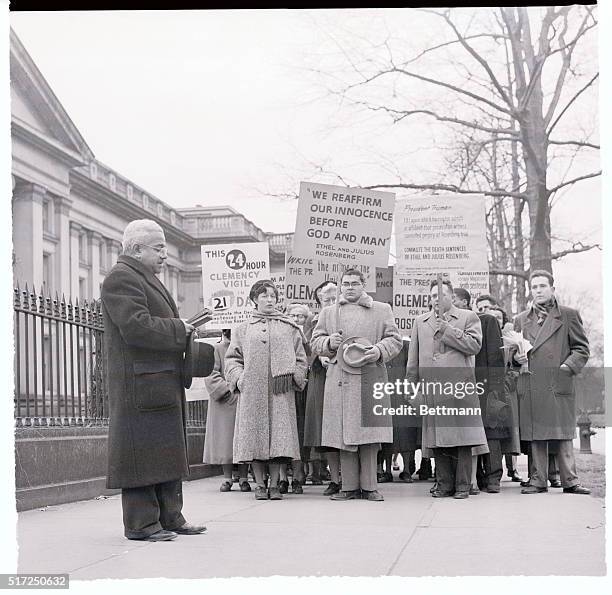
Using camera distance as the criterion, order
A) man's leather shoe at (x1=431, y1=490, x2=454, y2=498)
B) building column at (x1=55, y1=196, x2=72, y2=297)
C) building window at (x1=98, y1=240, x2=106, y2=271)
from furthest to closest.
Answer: building column at (x1=55, y1=196, x2=72, y2=297), building window at (x1=98, y1=240, x2=106, y2=271), man's leather shoe at (x1=431, y1=490, x2=454, y2=498)

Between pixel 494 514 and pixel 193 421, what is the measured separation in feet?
20.0

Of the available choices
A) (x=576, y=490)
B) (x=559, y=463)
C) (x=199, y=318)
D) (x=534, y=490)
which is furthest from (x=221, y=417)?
(x=199, y=318)

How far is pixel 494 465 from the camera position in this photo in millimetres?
9438

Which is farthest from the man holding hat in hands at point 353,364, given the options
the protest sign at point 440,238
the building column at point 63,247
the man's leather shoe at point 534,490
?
→ the building column at point 63,247

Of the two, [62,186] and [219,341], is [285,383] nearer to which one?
[219,341]

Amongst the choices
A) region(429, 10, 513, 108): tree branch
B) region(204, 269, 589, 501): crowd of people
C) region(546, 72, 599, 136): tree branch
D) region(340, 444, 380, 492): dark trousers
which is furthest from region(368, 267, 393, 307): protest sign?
region(546, 72, 599, 136): tree branch

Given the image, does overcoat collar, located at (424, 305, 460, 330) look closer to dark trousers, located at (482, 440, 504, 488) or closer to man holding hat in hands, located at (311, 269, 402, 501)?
man holding hat in hands, located at (311, 269, 402, 501)

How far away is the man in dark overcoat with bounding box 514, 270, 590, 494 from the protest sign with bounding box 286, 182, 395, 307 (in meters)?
1.35

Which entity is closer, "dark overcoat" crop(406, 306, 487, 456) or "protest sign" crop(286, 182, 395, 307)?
"dark overcoat" crop(406, 306, 487, 456)

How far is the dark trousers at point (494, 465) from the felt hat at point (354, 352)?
1633 millimetres

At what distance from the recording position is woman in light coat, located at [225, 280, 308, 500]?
875 centimetres

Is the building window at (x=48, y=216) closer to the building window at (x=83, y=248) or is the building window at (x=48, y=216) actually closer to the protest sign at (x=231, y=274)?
the building window at (x=83, y=248)

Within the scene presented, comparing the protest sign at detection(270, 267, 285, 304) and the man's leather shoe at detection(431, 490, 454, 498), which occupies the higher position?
the protest sign at detection(270, 267, 285, 304)

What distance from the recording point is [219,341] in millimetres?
11141
